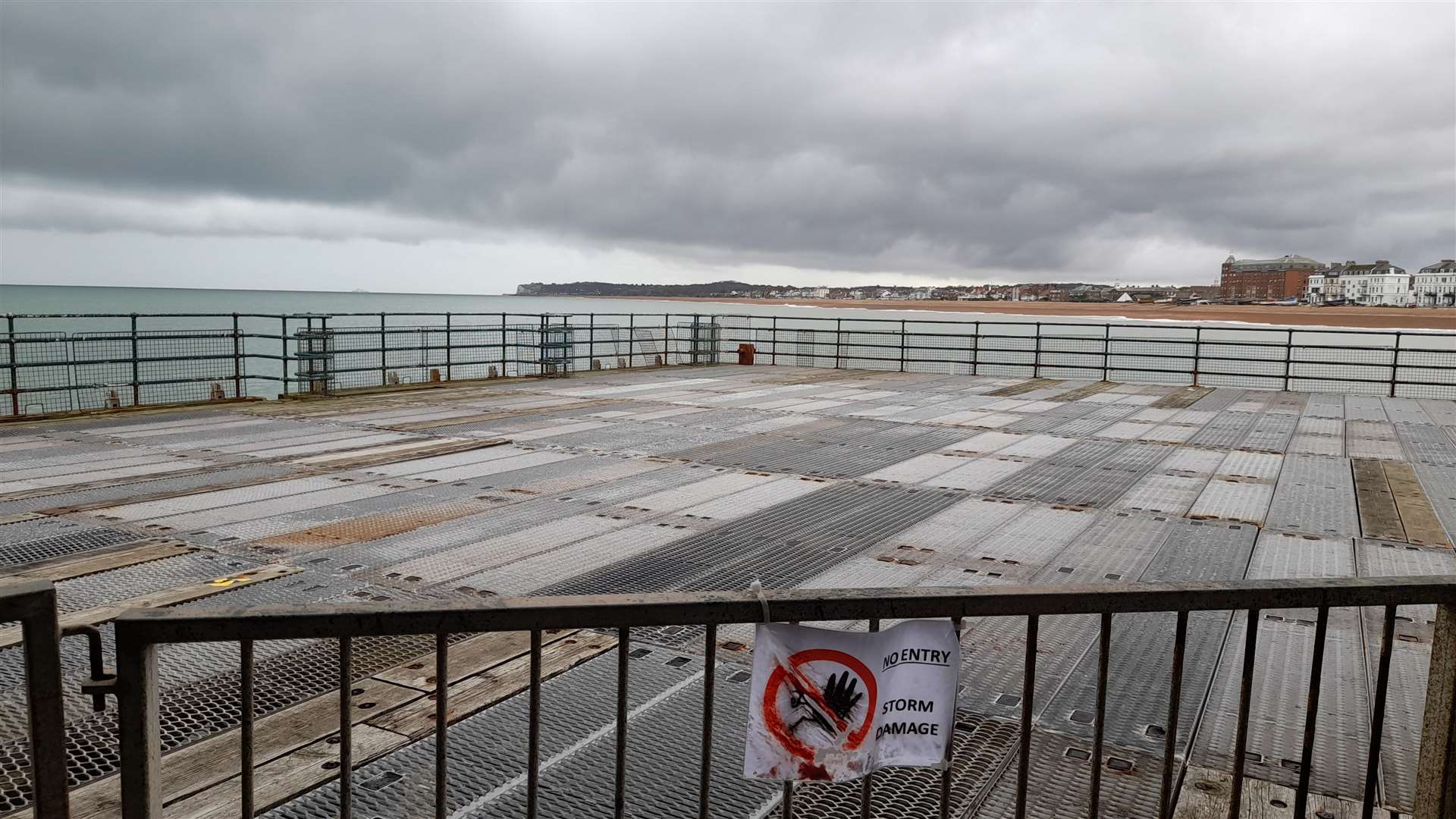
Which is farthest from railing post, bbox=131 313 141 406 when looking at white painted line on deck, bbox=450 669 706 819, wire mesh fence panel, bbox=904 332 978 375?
wire mesh fence panel, bbox=904 332 978 375

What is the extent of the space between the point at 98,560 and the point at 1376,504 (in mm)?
10833

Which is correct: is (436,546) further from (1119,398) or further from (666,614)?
(1119,398)

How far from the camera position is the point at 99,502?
28.6ft

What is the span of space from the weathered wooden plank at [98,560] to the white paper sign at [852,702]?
5.55 meters

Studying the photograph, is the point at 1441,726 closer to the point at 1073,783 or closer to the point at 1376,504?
the point at 1073,783

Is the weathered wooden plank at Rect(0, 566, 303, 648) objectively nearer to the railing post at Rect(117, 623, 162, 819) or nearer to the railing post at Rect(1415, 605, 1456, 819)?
the railing post at Rect(117, 623, 162, 819)

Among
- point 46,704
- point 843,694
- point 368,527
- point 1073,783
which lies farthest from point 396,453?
point 843,694

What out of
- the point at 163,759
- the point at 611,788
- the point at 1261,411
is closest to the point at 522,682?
the point at 611,788

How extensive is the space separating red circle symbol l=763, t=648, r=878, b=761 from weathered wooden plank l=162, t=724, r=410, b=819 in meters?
2.07

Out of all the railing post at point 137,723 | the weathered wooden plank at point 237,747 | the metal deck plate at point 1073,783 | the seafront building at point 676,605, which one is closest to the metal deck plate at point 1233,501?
the seafront building at point 676,605

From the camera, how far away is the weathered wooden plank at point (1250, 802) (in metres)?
3.69

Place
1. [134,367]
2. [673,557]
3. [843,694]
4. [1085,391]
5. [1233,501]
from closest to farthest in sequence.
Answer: [843,694]
[673,557]
[1233,501]
[134,367]
[1085,391]

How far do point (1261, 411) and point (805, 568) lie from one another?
14711mm

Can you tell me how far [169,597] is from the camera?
592cm
